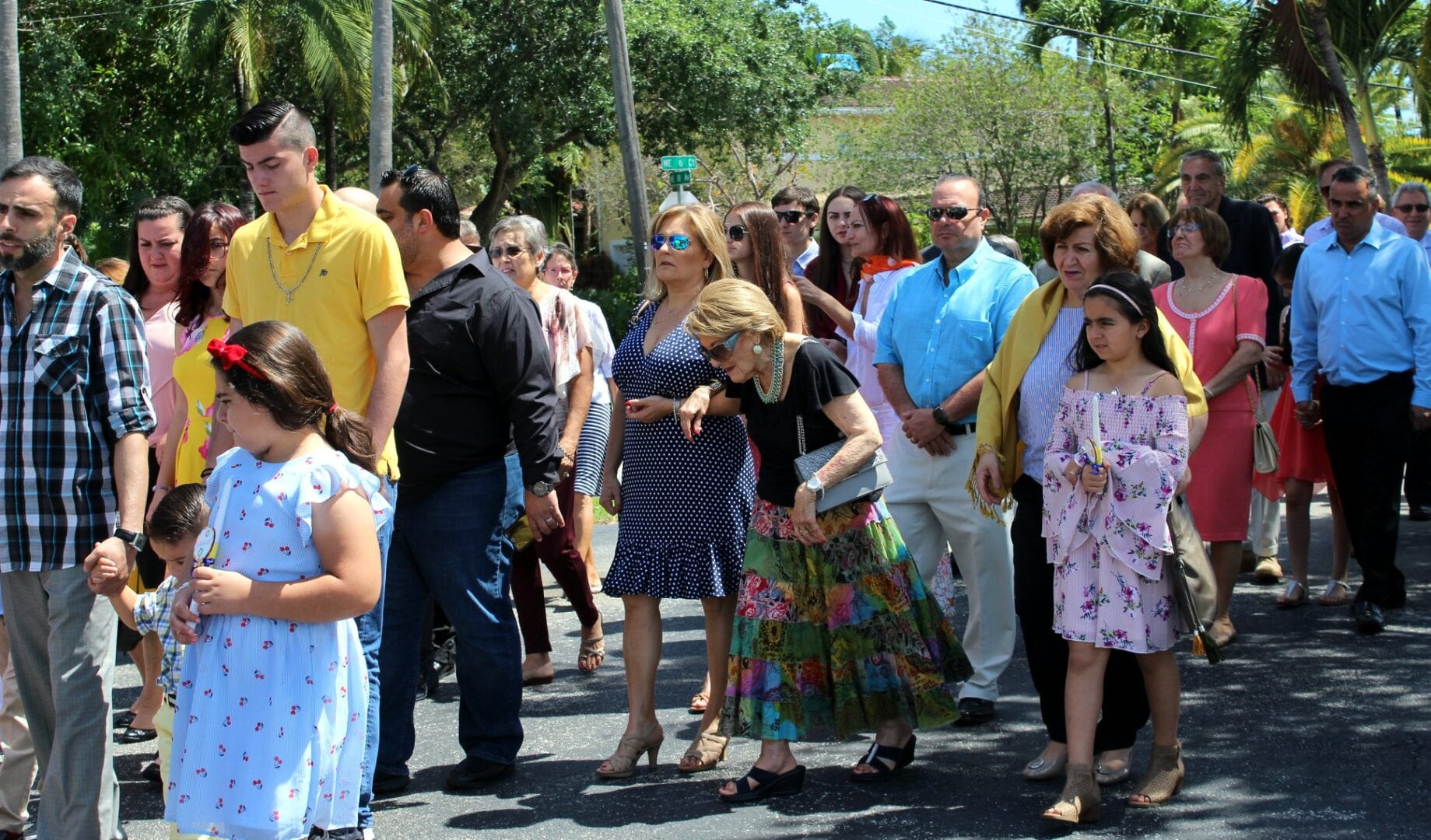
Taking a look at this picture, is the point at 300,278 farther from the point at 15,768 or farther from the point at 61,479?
the point at 15,768

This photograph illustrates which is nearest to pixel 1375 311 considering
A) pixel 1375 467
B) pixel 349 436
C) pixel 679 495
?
pixel 1375 467

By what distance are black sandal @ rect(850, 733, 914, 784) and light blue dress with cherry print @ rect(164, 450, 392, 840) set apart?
207 cm

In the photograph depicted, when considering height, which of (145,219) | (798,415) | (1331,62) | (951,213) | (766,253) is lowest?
(798,415)

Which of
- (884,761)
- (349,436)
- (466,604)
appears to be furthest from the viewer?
(466,604)

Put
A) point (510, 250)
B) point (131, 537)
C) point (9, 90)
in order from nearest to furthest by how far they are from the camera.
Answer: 1. point (131, 537)
2. point (510, 250)
3. point (9, 90)

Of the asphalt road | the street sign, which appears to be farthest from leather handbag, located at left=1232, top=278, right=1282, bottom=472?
the street sign

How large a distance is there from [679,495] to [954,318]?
135cm

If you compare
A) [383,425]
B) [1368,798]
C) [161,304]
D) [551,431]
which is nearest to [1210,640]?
[1368,798]

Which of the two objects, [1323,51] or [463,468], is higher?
[1323,51]

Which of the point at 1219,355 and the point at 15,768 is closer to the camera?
the point at 15,768

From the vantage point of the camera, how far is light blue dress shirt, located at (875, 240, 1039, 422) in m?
5.87

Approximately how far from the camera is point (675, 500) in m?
5.43

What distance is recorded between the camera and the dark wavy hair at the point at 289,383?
354 centimetres

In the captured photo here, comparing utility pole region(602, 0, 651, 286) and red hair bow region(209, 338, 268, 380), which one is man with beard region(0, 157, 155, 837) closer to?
red hair bow region(209, 338, 268, 380)
